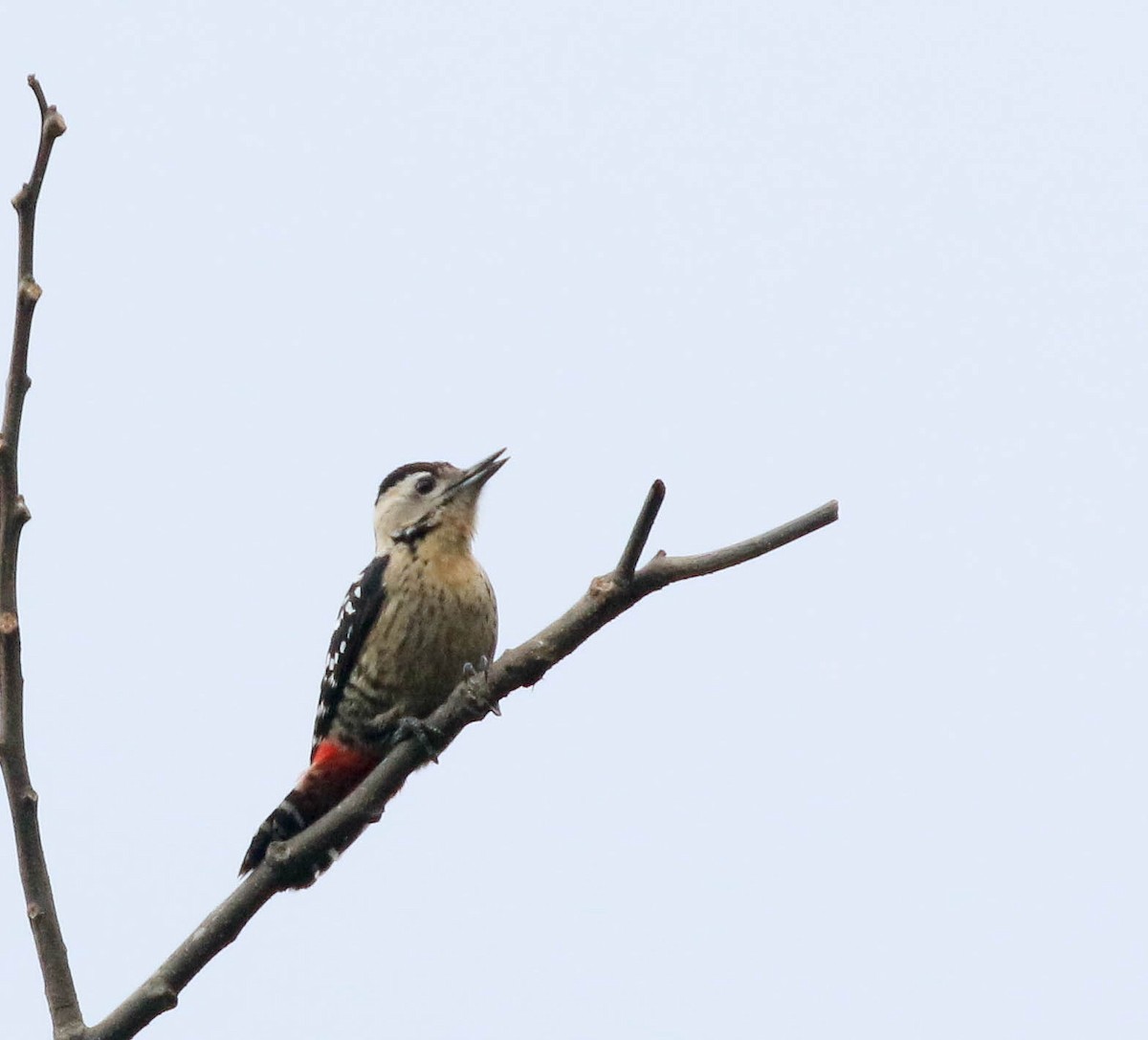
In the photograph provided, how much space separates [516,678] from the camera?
360 centimetres

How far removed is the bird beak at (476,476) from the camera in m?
6.67

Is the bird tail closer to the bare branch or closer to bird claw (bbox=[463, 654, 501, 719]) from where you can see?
bird claw (bbox=[463, 654, 501, 719])

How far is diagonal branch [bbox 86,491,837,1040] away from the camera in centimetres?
329

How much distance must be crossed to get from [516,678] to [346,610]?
291 centimetres

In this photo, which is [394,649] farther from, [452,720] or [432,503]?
[452,720]

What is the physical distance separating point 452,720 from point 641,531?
88cm

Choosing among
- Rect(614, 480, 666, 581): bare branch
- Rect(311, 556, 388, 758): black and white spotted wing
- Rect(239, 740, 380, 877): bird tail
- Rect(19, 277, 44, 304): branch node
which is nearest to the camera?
Rect(19, 277, 44, 304): branch node

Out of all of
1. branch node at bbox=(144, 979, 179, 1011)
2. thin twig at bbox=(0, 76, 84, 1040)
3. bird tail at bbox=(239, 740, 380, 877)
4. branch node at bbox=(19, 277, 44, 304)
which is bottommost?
branch node at bbox=(144, 979, 179, 1011)

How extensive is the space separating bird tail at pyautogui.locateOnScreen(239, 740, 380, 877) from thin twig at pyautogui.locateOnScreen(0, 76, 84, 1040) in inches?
94.8

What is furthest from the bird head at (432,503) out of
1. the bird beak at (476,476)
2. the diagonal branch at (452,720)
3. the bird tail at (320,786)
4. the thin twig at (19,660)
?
the thin twig at (19,660)

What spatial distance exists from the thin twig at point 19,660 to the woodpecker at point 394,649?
2363mm

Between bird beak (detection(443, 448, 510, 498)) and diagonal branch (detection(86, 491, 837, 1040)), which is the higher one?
bird beak (detection(443, 448, 510, 498))

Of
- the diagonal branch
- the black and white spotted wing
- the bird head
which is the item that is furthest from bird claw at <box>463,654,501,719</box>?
the bird head

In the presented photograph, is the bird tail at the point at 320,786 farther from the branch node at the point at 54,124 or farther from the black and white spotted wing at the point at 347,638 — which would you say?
the branch node at the point at 54,124
